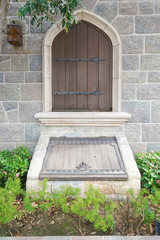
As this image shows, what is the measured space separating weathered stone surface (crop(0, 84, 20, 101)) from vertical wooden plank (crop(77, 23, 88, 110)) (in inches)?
40.6

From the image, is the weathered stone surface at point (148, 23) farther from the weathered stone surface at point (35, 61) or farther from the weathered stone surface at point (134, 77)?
the weathered stone surface at point (35, 61)

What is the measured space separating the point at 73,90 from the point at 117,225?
218 cm

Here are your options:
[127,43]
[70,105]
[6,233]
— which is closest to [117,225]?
[6,233]

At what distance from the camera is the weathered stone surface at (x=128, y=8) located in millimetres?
3066

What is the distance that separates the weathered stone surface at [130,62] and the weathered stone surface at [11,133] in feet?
6.58

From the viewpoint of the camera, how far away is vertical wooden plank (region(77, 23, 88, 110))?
3.22 m

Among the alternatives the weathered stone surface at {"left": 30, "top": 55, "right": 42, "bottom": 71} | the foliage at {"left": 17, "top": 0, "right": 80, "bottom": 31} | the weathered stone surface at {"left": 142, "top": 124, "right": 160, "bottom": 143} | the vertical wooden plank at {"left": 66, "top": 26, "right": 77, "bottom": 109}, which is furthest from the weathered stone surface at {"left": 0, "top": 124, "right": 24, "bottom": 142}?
the weathered stone surface at {"left": 142, "top": 124, "right": 160, "bottom": 143}

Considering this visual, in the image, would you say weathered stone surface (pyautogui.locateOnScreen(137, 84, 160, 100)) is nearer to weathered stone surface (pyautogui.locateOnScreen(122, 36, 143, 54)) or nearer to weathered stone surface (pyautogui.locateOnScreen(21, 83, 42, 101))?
weathered stone surface (pyautogui.locateOnScreen(122, 36, 143, 54))

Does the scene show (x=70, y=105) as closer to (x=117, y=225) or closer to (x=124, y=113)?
(x=124, y=113)

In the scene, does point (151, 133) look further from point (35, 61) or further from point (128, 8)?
point (35, 61)

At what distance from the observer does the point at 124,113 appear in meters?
3.07

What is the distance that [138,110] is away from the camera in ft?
10.3

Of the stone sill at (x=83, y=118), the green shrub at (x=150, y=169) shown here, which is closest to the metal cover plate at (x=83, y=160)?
the stone sill at (x=83, y=118)

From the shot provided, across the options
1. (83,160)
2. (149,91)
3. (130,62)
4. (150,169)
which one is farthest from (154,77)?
(83,160)
